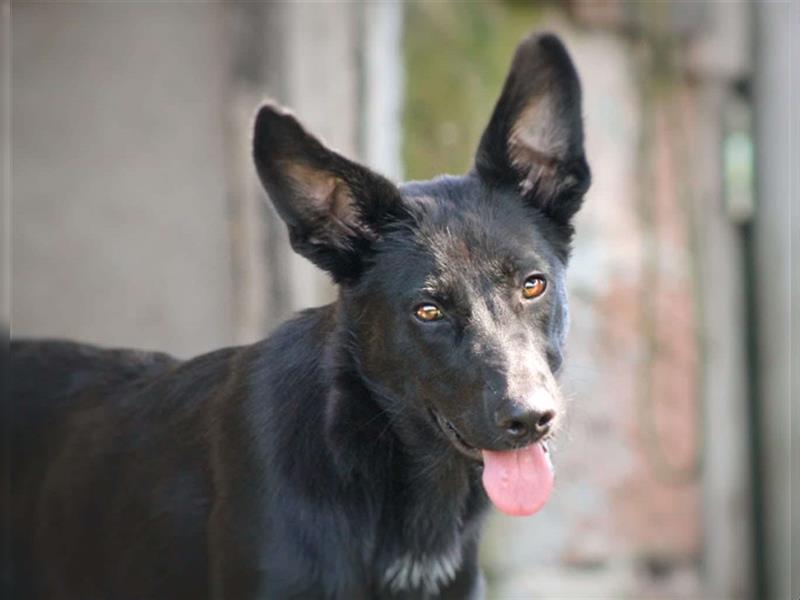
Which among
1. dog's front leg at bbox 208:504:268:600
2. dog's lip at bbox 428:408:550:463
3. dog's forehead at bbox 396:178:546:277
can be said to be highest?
dog's forehead at bbox 396:178:546:277

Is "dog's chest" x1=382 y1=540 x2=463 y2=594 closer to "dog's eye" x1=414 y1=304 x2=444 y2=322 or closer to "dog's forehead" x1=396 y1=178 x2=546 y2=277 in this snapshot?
"dog's eye" x1=414 y1=304 x2=444 y2=322

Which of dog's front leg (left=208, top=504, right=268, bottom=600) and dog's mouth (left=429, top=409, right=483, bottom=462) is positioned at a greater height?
dog's mouth (left=429, top=409, right=483, bottom=462)

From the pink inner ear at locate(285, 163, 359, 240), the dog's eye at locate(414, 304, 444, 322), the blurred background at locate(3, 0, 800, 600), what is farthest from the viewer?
the blurred background at locate(3, 0, 800, 600)

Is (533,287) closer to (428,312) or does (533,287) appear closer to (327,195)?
(428,312)

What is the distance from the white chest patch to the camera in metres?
3.67

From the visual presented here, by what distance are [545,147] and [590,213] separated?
3.25 metres

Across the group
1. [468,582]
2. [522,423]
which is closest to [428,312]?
[522,423]

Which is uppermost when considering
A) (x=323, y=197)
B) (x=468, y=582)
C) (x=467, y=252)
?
(x=323, y=197)

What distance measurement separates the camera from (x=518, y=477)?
352 cm

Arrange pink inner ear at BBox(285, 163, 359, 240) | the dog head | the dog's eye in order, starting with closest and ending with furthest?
the dog head, the dog's eye, pink inner ear at BBox(285, 163, 359, 240)

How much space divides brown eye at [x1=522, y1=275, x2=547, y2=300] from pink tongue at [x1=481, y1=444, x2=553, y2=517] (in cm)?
37

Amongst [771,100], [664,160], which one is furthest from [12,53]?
[771,100]

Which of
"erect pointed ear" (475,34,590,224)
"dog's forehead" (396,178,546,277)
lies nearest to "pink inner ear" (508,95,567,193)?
"erect pointed ear" (475,34,590,224)

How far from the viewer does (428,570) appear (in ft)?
12.2
